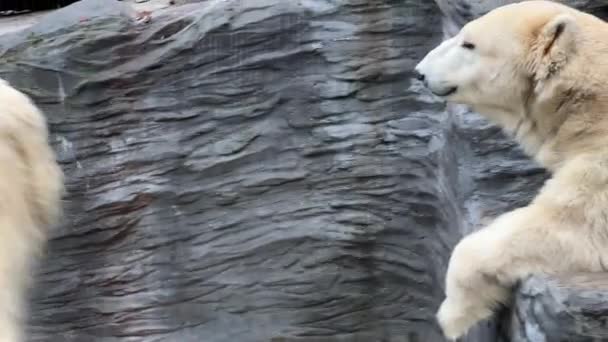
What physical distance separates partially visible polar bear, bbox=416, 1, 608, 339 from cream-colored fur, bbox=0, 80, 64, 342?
1.21 metres

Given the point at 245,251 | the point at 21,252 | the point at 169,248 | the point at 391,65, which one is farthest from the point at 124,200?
the point at 21,252

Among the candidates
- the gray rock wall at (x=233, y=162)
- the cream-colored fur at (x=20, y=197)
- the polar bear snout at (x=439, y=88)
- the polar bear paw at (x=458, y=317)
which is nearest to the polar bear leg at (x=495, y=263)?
the polar bear paw at (x=458, y=317)

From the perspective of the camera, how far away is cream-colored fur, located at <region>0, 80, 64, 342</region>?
8.41 feet

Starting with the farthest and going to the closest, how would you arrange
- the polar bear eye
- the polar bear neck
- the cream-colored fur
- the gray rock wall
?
the gray rock wall → the polar bear eye → the polar bear neck → the cream-colored fur

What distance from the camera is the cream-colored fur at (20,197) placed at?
256cm

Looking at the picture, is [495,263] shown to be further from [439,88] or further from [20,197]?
[20,197]

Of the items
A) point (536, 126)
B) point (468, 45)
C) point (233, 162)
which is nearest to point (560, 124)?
point (536, 126)

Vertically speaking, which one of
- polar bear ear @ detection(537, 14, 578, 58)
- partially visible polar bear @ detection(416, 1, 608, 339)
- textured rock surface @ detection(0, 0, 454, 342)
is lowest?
textured rock surface @ detection(0, 0, 454, 342)

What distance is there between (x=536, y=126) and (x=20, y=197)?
1.66 meters

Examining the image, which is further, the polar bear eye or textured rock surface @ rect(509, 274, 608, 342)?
the polar bear eye

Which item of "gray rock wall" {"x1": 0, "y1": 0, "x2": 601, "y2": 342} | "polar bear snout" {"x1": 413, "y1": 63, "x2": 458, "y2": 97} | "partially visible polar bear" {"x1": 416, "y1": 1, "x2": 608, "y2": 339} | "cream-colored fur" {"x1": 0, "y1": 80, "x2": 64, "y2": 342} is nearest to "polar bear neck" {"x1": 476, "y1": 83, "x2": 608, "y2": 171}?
"partially visible polar bear" {"x1": 416, "y1": 1, "x2": 608, "y2": 339}

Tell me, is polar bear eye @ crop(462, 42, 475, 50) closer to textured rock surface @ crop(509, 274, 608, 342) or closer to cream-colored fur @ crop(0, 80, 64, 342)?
textured rock surface @ crop(509, 274, 608, 342)

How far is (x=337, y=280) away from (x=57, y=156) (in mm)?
1408

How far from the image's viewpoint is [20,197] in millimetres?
2643
